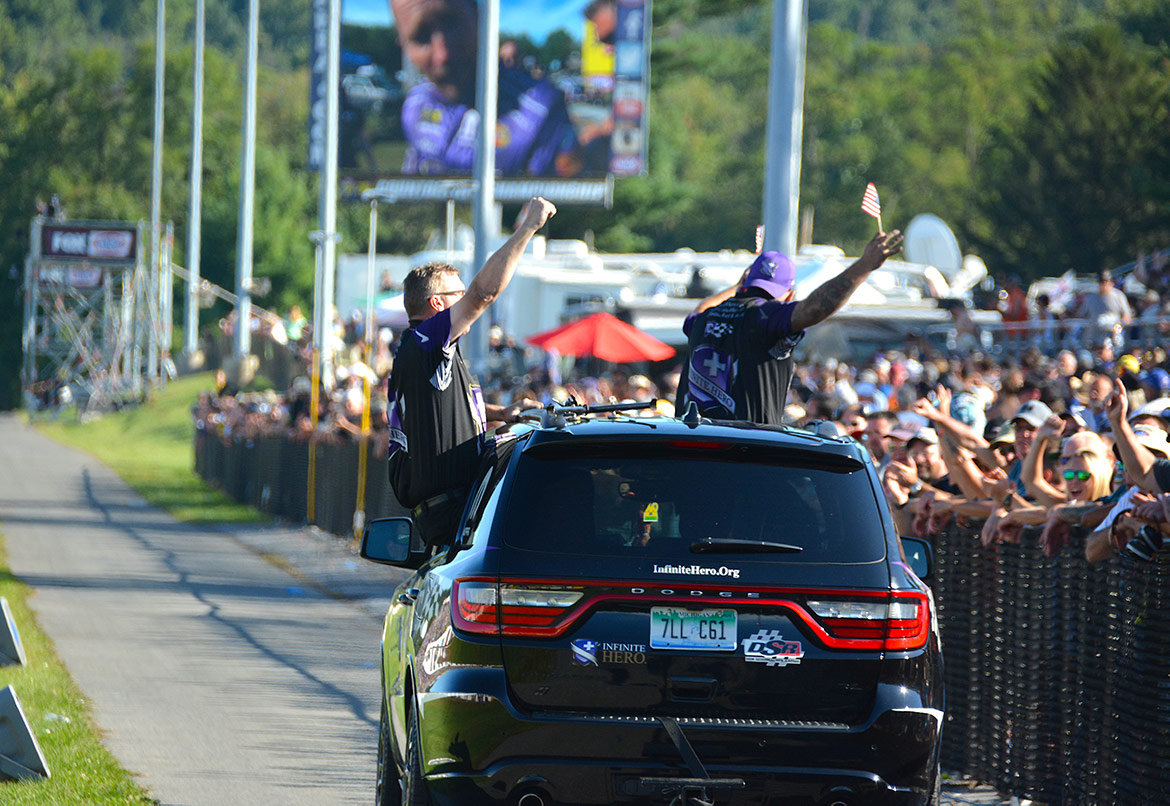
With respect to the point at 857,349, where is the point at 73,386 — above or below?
below

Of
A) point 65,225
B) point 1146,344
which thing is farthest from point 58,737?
point 65,225

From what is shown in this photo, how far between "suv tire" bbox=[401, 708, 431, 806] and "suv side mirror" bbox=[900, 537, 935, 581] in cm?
170

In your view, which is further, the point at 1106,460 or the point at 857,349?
the point at 857,349

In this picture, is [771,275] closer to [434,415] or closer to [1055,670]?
[1055,670]

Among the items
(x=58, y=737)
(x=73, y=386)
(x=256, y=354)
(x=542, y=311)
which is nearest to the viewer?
(x=58, y=737)

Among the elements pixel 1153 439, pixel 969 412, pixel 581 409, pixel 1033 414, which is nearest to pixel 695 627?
pixel 581 409

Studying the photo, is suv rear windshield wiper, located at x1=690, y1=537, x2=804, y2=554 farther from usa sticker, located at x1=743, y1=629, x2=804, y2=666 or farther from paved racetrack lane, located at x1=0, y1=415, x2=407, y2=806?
paved racetrack lane, located at x1=0, y1=415, x2=407, y2=806

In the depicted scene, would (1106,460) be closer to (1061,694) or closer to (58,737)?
(1061,694)

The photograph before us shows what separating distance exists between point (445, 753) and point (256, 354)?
5874cm

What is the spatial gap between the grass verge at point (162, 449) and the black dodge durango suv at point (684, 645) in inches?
1028

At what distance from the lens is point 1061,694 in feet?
25.8

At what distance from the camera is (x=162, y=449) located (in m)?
58.3

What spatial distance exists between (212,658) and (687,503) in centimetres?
866

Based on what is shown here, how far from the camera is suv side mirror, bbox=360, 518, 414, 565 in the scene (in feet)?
22.6
